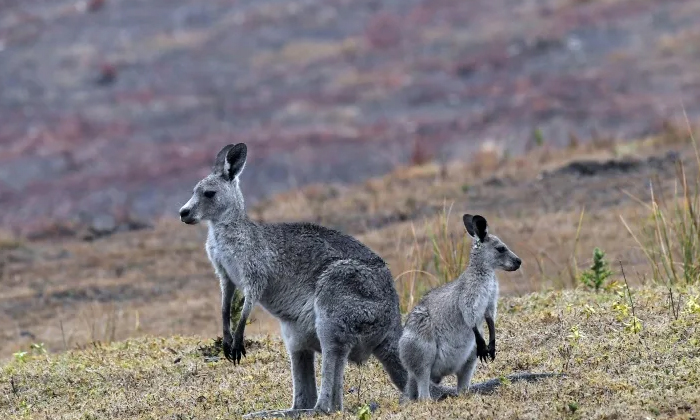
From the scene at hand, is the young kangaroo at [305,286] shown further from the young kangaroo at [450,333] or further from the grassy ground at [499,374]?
the grassy ground at [499,374]

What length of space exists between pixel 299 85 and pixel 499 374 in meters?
32.4

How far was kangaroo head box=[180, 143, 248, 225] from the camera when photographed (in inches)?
379

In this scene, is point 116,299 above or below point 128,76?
below

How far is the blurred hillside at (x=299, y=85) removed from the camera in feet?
110

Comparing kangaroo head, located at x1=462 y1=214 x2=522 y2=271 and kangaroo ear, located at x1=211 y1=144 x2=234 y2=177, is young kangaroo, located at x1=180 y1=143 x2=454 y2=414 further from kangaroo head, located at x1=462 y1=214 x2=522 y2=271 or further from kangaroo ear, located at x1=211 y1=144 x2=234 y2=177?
kangaroo head, located at x1=462 y1=214 x2=522 y2=271

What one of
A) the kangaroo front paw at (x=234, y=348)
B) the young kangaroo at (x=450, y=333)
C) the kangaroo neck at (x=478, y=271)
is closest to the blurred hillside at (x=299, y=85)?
the kangaroo front paw at (x=234, y=348)

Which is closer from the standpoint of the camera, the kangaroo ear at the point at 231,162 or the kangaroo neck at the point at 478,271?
the kangaroo neck at the point at 478,271

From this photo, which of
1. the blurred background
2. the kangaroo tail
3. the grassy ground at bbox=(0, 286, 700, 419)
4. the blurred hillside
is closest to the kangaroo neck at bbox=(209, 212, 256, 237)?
the grassy ground at bbox=(0, 286, 700, 419)

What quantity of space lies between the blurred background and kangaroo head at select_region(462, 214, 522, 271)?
19.0ft

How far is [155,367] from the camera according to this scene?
11.3 meters

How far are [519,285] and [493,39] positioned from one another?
27.8m

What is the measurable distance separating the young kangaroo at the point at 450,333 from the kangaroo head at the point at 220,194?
1689 millimetres

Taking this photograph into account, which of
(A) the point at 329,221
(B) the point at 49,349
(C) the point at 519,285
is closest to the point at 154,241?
(A) the point at 329,221

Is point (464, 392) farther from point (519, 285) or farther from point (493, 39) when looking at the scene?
point (493, 39)
